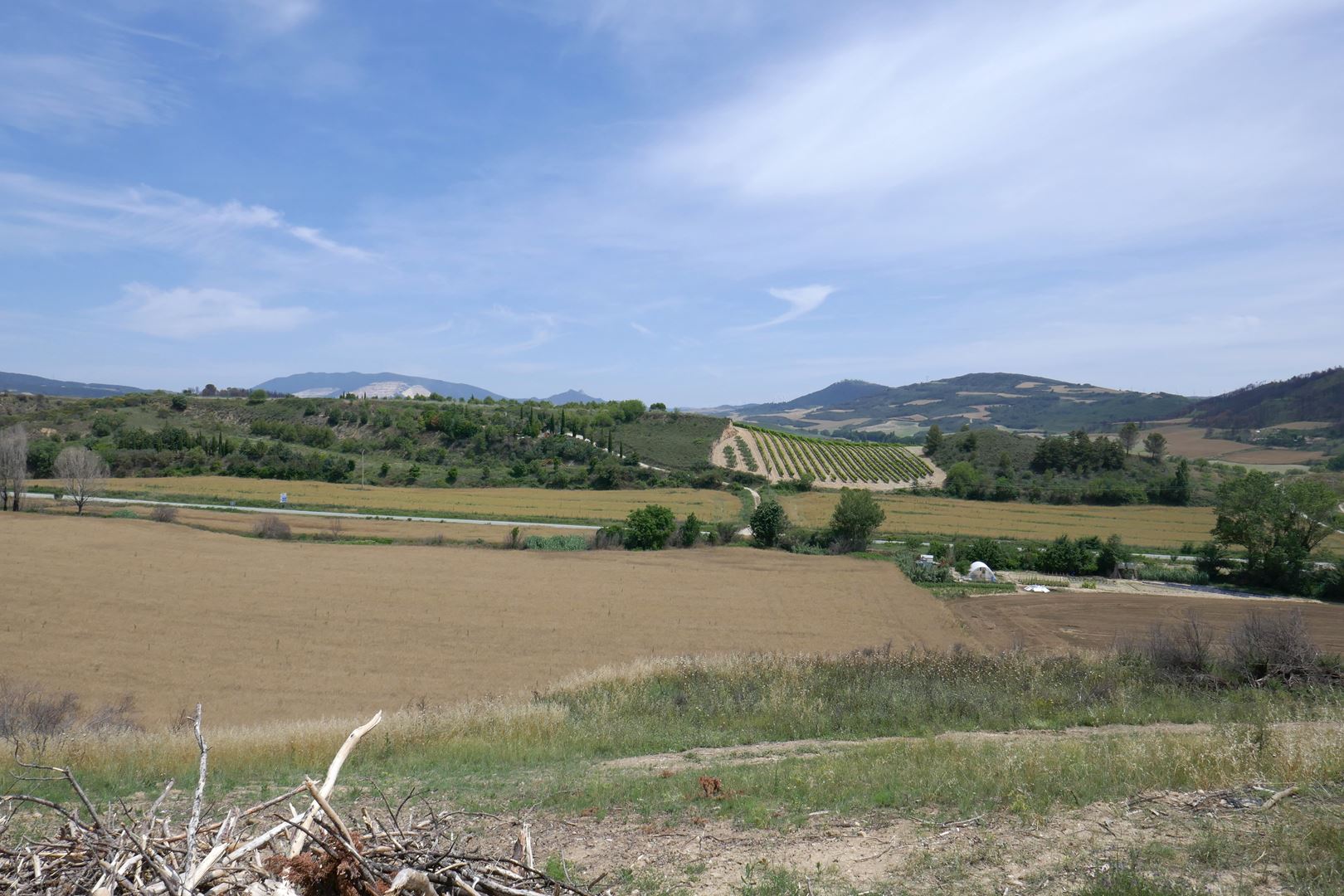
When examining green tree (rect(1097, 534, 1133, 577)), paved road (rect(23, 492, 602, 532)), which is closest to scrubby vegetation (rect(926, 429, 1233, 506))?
green tree (rect(1097, 534, 1133, 577))

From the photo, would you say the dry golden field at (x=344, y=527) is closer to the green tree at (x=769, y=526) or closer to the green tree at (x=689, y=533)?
the green tree at (x=689, y=533)

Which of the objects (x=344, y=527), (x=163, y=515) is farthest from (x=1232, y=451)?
(x=163, y=515)

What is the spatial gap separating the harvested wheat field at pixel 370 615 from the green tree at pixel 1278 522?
18.5 m

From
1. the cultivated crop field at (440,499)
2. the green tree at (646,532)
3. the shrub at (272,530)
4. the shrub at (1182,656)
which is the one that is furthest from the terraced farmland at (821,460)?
the shrub at (1182,656)

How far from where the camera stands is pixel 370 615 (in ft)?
84.2

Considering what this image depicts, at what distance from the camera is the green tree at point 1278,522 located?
37.1 m

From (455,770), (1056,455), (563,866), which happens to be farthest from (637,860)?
(1056,455)

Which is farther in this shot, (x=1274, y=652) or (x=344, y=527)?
(x=344, y=527)

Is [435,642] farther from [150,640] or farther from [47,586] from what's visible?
[47,586]

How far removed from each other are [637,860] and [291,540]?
129 ft

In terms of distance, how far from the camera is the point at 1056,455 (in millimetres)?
85875

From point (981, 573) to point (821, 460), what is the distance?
2183 inches

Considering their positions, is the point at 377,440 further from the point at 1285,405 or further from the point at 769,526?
the point at 1285,405

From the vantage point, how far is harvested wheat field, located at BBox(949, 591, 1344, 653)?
2531cm
